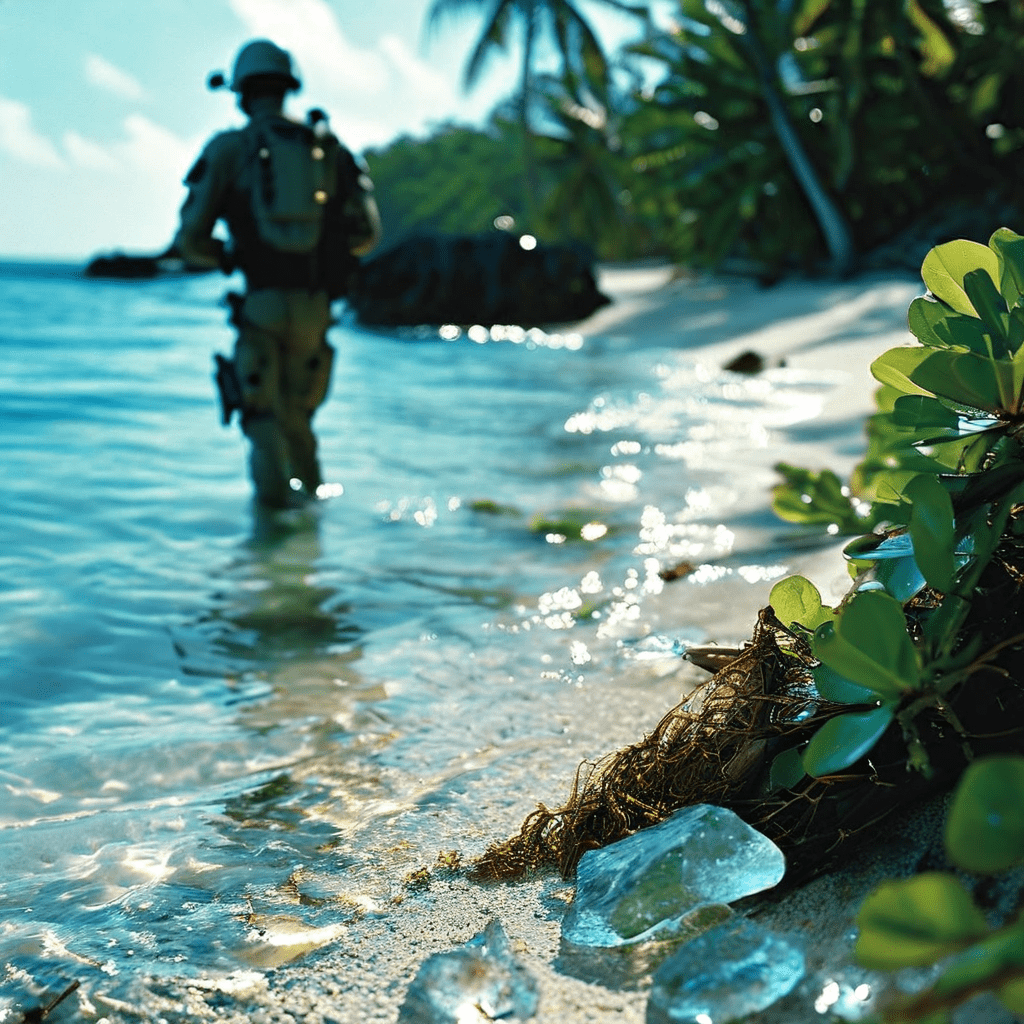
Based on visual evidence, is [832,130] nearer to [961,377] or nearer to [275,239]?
[275,239]

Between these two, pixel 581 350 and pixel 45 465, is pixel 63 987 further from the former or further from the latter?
pixel 581 350

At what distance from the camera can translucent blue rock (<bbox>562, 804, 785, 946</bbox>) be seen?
1142mm

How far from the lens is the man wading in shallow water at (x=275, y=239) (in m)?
4.45

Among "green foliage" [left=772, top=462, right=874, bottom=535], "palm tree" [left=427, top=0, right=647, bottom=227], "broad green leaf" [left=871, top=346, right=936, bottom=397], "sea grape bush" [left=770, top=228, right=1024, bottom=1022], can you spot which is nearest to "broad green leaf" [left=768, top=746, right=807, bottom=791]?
"sea grape bush" [left=770, top=228, right=1024, bottom=1022]

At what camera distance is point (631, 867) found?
4.05 feet

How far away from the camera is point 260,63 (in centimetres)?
450

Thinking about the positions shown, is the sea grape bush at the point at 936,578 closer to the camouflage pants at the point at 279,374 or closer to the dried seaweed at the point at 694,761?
the dried seaweed at the point at 694,761

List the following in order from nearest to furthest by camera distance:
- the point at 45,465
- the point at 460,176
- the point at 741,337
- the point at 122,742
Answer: the point at 122,742 < the point at 45,465 < the point at 741,337 < the point at 460,176

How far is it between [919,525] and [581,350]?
11.3 m

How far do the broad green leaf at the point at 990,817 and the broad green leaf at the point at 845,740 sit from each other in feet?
1.18

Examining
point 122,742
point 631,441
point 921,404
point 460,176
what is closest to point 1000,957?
point 921,404

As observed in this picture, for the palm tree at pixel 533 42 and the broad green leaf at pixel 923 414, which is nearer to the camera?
the broad green leaf at pixel 923 414

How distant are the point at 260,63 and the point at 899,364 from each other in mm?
3949

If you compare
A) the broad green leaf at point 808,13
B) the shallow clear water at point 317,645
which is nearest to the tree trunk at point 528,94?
the broad green leaf at point 808,13
